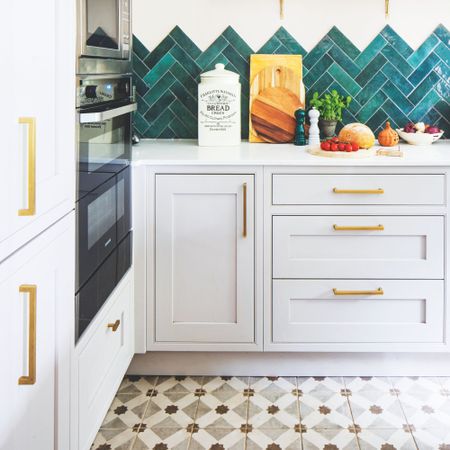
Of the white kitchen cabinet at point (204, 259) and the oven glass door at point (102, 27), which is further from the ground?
the oven glass door at point (102, 27)

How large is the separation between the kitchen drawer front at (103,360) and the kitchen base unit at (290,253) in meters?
0.16

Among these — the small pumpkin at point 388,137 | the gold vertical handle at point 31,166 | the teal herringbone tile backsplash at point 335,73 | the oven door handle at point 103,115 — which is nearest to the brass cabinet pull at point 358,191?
the small pumpkin at point 388,137

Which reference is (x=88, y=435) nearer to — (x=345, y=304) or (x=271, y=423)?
(x=271, y=423)

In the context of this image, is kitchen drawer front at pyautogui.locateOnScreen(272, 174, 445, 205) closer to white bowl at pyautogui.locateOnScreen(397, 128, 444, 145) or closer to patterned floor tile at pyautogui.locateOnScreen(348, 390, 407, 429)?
white bowl at pyautogui.locateOnScreen(397, 128, 444, 145)

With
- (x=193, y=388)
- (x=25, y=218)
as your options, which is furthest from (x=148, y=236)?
(x=25, y=218)

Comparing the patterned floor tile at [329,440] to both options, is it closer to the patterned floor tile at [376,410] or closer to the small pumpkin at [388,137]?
the patterned floor tile at [376,410]

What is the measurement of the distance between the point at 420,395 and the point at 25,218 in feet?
5.94

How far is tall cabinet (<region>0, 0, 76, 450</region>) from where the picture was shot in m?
1.19

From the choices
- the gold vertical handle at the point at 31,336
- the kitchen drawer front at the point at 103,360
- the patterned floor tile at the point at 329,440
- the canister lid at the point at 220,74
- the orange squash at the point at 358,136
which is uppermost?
the canister lid at the point at 220,74

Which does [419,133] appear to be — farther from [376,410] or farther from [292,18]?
[376,410]

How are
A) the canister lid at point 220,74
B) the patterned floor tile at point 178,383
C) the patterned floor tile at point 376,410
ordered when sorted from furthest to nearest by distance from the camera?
the canister lid at point 220,74 < the patterned floor tile at point 178,383 < the patterned floor tile at point 376,410

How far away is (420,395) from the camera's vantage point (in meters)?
2.52

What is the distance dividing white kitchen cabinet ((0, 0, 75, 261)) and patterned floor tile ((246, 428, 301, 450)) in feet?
3.46

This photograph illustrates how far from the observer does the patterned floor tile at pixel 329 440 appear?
2156 mm
